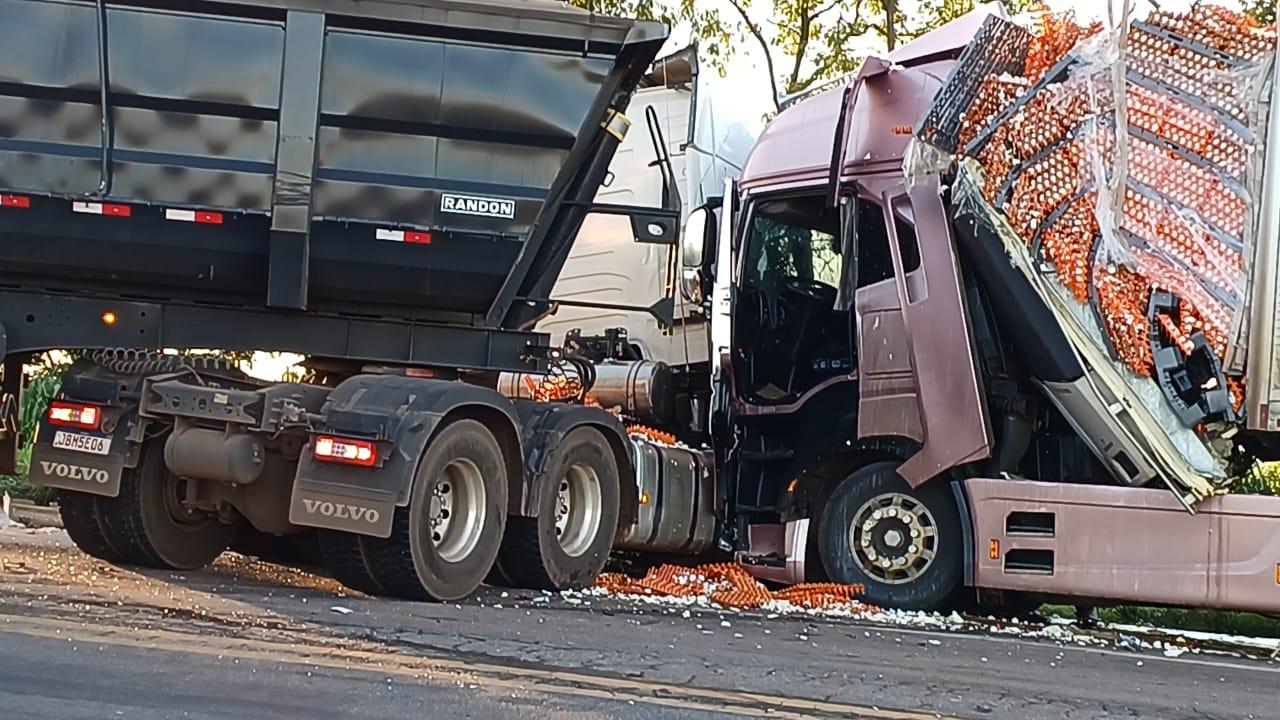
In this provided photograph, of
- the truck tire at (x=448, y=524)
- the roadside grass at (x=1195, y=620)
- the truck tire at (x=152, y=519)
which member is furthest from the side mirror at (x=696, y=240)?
the truck tire at (x=152, y=519)

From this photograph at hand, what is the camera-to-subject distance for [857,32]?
858 inches

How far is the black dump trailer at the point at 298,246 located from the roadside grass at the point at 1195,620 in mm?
4350

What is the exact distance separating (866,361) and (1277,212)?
94.6 inches

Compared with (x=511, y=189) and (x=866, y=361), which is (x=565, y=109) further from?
(x=866, y=361)

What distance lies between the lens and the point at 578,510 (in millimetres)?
9430

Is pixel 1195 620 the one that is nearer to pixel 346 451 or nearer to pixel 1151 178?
pixel 1151 178

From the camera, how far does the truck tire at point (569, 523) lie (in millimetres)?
8844

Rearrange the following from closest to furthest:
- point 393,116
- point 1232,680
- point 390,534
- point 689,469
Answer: point 1232,680 → point 390,534 → point 393,116 → point 689,469

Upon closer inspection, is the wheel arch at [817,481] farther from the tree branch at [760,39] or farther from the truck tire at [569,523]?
the tree branch at [760,39]

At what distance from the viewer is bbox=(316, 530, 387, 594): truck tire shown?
7.83 m

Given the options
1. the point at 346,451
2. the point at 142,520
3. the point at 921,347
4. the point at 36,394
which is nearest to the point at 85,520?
the point at 142,520

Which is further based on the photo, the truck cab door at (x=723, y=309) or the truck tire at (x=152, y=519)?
the truck cab door at (x=723, y=309)

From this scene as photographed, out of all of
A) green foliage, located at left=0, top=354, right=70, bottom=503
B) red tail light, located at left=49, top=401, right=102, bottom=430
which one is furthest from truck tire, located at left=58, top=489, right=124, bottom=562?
red tail light, located at left=49, top=401, right=102, bottom=430

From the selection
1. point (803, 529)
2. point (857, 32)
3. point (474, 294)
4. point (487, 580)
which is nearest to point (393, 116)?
point (474, 294)
